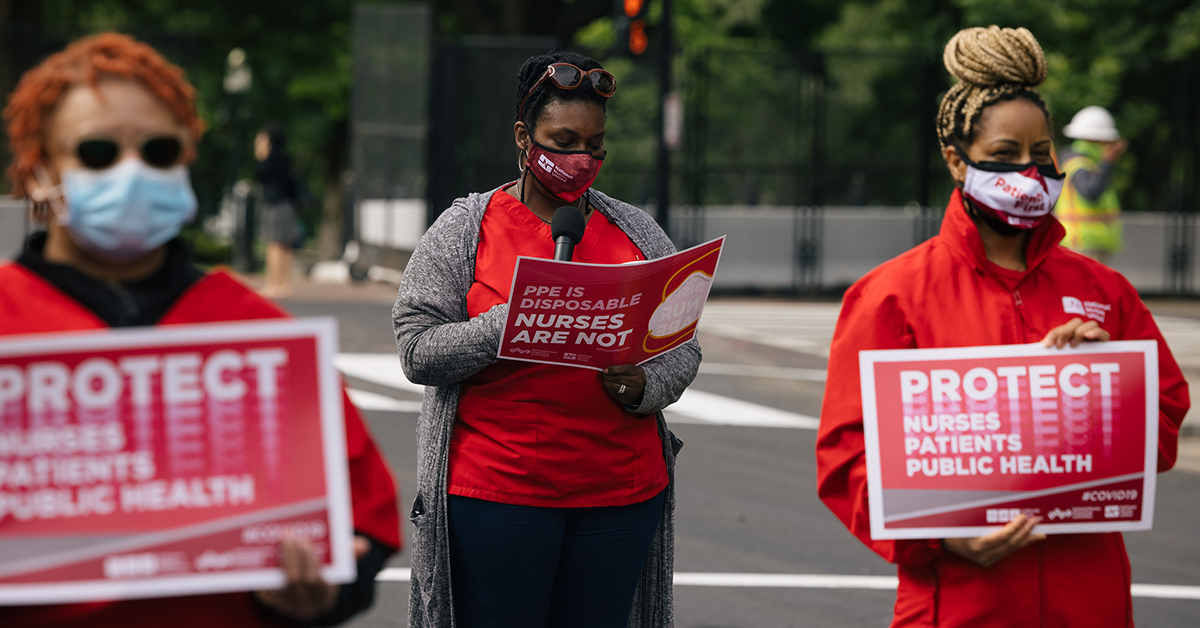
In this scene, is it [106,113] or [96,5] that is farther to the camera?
[96,5]

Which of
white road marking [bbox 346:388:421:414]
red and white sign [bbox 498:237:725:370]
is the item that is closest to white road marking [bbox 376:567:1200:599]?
red and white sign [bbox 498:237:725:370]

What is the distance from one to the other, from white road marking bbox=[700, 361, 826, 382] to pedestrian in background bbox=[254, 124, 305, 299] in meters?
6.00

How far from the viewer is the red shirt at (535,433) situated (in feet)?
10.6

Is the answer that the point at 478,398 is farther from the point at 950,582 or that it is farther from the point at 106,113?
the point at 106,113

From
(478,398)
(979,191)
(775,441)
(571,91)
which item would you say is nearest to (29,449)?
(478,398)

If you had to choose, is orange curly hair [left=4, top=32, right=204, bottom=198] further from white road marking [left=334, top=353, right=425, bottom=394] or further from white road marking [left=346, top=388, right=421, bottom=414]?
white road marking [left=334, top=353, right=425, bottom=394]

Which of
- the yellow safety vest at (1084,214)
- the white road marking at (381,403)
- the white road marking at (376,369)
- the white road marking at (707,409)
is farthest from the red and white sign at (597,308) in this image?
the yellow safety vest at (1084,214)

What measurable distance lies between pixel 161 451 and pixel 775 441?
26.7 feet

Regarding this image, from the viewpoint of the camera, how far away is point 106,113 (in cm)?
209

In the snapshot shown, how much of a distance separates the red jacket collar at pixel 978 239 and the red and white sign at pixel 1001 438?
26cm

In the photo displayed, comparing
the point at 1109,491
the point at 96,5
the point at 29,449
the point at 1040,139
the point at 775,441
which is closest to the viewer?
the point at 29,449

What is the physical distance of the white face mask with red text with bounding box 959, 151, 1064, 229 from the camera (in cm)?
295

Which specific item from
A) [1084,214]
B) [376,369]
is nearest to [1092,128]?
[1084,214]

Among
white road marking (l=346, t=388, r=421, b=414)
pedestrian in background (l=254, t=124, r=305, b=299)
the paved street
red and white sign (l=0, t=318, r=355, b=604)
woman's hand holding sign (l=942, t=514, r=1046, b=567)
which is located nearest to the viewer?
red and white sign (l=0, t=318, r=355, b=604)
